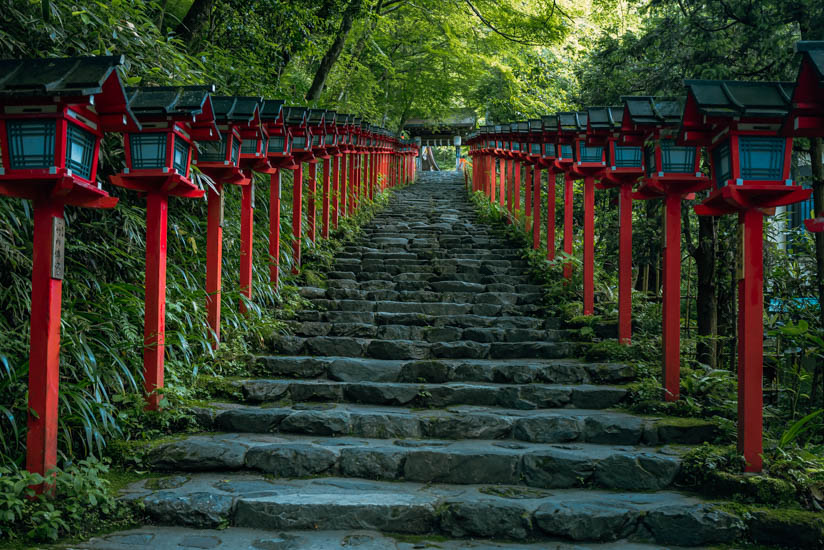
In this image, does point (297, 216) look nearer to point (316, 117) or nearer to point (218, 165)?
point (316, 117)

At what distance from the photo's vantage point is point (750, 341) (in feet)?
14.2

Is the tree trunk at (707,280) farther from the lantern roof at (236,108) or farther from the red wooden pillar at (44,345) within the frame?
the red wooden pillar at (44,345)

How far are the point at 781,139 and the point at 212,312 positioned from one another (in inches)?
188

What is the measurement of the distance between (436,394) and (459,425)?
595 millimetres

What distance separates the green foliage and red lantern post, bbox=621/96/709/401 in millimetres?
4333

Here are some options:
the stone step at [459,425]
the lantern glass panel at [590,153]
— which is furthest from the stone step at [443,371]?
the lantern glass panel at [590,153]

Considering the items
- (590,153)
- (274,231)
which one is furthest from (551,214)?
(274,231)

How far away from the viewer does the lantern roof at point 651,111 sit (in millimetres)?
5797

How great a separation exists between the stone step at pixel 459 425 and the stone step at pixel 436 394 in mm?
387

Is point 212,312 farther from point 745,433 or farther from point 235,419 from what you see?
point 745,433

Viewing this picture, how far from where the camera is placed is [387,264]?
33.6ft

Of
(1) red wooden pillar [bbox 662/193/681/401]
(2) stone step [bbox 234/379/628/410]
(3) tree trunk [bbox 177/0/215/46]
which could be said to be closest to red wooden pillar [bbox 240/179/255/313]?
(2) stone step [bbox 234/379/628/410]

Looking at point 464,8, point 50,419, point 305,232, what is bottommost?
point 50,419

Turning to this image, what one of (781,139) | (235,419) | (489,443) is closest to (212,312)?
(235,419)
